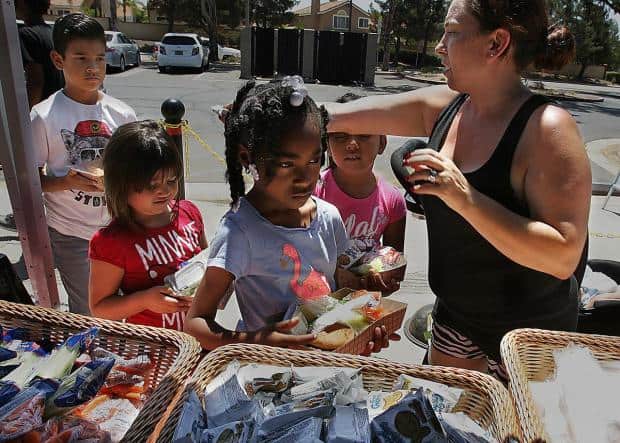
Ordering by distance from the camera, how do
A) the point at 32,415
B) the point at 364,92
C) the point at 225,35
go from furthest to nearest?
1. the point at 225,35
2. the point at 364,92
3. the point at 32,415

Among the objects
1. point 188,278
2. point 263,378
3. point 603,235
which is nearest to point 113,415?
point 263,378

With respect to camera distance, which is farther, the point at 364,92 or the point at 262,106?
the point at 364,92

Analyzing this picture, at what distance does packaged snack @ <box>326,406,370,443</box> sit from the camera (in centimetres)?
98

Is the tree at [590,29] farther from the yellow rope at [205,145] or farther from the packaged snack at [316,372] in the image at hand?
the packaged snack at [316,372]

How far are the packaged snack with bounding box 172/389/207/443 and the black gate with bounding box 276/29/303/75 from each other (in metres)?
22.2

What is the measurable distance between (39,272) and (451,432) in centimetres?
199

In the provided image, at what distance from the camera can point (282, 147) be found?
1.56 m

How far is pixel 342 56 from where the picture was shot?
73.8 feet

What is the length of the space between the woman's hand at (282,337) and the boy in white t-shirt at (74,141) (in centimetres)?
132

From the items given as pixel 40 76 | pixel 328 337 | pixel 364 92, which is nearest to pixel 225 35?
pixel 364 92

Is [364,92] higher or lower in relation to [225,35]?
lower

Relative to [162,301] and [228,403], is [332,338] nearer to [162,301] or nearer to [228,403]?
[228,403]

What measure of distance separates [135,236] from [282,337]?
78 cm

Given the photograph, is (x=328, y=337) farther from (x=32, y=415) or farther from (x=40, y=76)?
(x=40, y=76)
